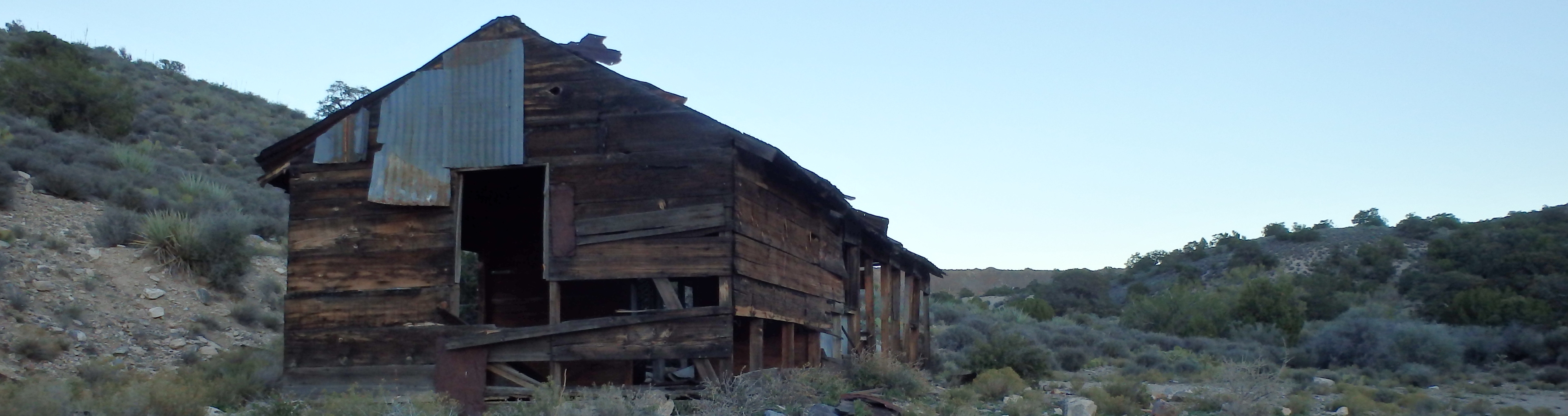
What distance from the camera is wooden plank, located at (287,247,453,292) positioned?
1194cm

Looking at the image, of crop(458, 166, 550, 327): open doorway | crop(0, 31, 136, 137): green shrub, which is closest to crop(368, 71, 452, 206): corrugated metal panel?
crop(458, 166, 550, 327): open doorway

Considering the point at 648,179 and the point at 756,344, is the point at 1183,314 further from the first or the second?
the point at 648,179

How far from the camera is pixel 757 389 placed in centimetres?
1090

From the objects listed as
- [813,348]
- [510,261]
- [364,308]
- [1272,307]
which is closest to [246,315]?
[510,261]

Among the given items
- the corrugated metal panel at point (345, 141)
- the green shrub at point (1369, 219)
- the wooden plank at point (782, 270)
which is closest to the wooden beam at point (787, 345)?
the wooden plank at point (782, 270)

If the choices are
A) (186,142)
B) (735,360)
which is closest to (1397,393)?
(735,360)

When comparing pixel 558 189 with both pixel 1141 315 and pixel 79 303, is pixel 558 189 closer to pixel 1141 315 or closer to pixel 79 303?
pixel 79 303

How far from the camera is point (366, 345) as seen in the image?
476 inches

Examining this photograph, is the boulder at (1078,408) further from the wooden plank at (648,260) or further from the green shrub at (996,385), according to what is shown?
the wooden plank at (648,260)

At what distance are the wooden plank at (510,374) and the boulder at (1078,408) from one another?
17.2 ft

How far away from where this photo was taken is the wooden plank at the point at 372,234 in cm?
1198

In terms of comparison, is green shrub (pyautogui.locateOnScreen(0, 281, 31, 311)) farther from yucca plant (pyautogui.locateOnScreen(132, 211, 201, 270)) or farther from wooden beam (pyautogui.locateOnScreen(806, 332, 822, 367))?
wooden beam (pyautogui.locateOnScreen(806, 332, 822, 367))

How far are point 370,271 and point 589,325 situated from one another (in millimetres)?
2527

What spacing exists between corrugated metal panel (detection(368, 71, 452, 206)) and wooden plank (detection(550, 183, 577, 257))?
3.57 ft
